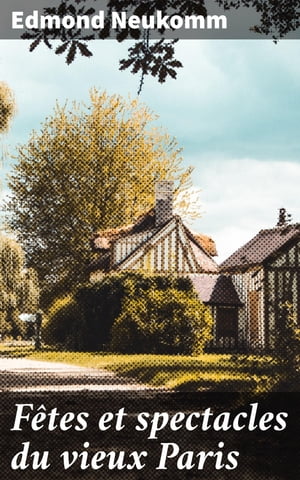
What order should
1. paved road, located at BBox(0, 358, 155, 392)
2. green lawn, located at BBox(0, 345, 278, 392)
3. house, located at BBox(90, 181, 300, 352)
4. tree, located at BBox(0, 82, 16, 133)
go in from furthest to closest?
house, located at BBox(90, 181, 300, 352), tree, located at BBox(0, 82, 16, 133), paved road, located at BBox(0, 358, 155, 392), green lawn, located at BBox(0, 345, 278, 392)

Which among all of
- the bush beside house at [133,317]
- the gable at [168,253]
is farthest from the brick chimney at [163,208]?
the bush beside house at [133,317]

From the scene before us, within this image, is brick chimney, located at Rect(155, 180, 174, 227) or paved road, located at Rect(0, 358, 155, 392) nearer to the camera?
paved road, located at Rect(0, 358, 155, 392)

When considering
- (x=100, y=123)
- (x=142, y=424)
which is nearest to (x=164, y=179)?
(x=100, y=123)

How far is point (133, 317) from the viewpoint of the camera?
1934cm

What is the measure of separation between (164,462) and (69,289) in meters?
19.3

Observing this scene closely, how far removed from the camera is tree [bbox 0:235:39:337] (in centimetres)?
2397

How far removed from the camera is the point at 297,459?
4785 millimetres

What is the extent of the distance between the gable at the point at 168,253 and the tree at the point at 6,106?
7.95 meters

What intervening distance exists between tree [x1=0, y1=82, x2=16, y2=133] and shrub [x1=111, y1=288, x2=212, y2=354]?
18.9ft

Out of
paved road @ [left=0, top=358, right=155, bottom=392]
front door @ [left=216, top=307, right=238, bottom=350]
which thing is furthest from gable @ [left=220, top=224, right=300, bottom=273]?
paved road @ [left=0, top=358, right=155, bottom=392]

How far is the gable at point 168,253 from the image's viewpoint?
24.5 m

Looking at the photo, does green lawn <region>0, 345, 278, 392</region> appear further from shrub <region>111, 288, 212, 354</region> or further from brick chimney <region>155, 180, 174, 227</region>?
brick chimney <region>155, 180, 174, 227</region>

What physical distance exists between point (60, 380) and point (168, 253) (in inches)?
566

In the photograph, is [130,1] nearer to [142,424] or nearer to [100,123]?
[142,424]
